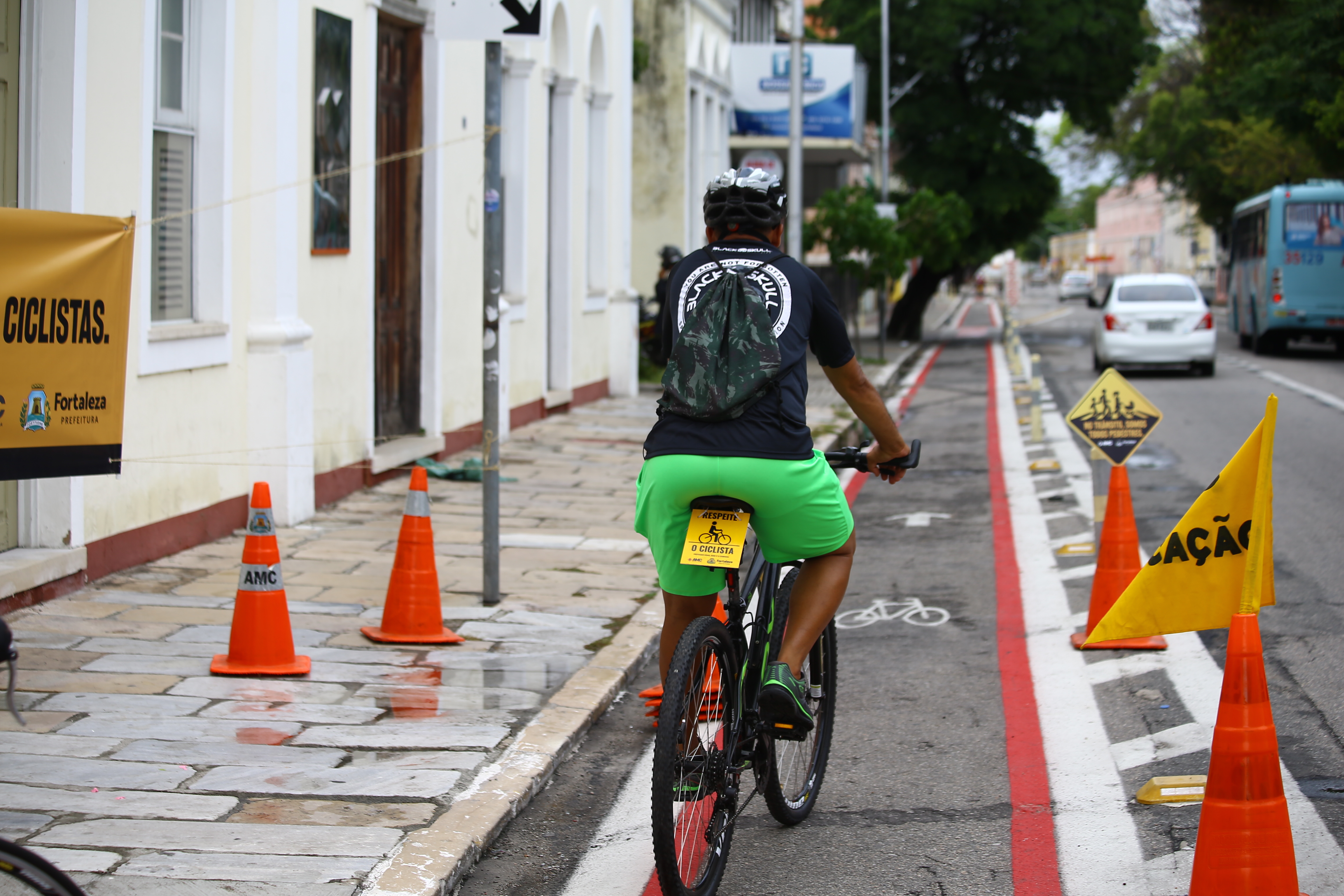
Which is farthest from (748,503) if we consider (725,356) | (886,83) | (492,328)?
(886,83)

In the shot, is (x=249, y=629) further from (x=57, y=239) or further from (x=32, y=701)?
(x=57, y=239)

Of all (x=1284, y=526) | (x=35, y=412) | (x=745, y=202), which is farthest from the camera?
(x=1284, y=526)

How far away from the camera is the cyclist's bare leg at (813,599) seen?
4160 millimetres

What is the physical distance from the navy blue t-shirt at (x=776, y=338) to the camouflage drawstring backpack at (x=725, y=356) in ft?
0.12

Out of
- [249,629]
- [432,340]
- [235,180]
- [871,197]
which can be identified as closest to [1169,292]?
[871,197]

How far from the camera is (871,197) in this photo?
91.6 feet

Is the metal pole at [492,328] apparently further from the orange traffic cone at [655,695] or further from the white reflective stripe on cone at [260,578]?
the white reflective stripe on cone at [260,578]

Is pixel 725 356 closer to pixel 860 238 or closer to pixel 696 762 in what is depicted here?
pixel 696 762

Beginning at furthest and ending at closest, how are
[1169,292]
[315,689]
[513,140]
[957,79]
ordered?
1. [957,79]
2. [1169,292]
3. [513,140]
4. [315,689]

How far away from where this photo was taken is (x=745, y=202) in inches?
162

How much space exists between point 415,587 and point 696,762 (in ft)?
9.92

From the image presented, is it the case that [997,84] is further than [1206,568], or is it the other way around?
[997,84]

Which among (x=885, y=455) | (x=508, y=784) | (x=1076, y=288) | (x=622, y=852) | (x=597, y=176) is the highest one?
(x=1076, y=288)

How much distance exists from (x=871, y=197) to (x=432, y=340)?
55.7 ft
